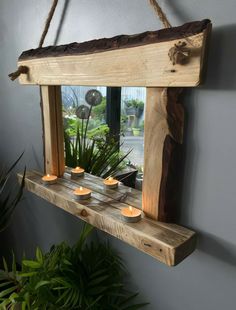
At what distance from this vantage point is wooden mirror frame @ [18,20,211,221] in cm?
60

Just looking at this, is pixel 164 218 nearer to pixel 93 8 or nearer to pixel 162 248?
pixel 162 248

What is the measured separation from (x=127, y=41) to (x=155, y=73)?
130 mm

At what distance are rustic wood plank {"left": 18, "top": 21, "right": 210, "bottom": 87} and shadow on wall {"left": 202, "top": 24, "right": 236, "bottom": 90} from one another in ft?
0.20

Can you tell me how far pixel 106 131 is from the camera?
3.51 ft

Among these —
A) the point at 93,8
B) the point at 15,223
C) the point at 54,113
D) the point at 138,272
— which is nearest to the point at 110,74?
the point at 93,8

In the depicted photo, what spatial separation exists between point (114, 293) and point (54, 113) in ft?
2.53

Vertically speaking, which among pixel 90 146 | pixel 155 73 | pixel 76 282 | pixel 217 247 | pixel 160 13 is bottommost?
pixel 76 282

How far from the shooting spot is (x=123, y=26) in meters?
0.81

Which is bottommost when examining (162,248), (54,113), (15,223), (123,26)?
(15,223)

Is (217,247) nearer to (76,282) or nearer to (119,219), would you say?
(119,219)

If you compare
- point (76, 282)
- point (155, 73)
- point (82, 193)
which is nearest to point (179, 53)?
point (155, 73)

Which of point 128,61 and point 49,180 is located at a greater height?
point 128,61

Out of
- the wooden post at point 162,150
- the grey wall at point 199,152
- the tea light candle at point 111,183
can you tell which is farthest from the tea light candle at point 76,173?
the wooden post at point 162,150

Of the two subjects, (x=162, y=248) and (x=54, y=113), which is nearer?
(x=162, y=248)
